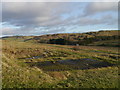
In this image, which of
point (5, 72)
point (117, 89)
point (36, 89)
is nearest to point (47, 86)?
point (36, 89)

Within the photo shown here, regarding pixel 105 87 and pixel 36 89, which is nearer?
pixel 36 89

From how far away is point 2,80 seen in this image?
9.34m

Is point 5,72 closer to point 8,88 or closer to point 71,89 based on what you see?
point 8,88

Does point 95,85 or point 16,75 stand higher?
point 16,75

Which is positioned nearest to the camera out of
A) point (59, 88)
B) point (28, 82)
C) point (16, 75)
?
point (59, 88)

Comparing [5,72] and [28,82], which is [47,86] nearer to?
[28,82]

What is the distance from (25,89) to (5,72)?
3962mm

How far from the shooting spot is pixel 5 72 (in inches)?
428

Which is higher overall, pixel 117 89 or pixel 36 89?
pixel 36 89

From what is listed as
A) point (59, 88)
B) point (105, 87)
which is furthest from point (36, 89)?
point (105, 87)

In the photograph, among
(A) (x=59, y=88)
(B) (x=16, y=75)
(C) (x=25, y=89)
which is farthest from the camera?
(B) (x=16, y=75)

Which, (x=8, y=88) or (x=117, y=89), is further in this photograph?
(x=117, y=89)

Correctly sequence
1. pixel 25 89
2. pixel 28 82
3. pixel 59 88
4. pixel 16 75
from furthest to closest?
pixel 16 75
pixel 28 82
pixel 59 88
pixel 25 89

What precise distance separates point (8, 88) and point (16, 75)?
2266 mm
